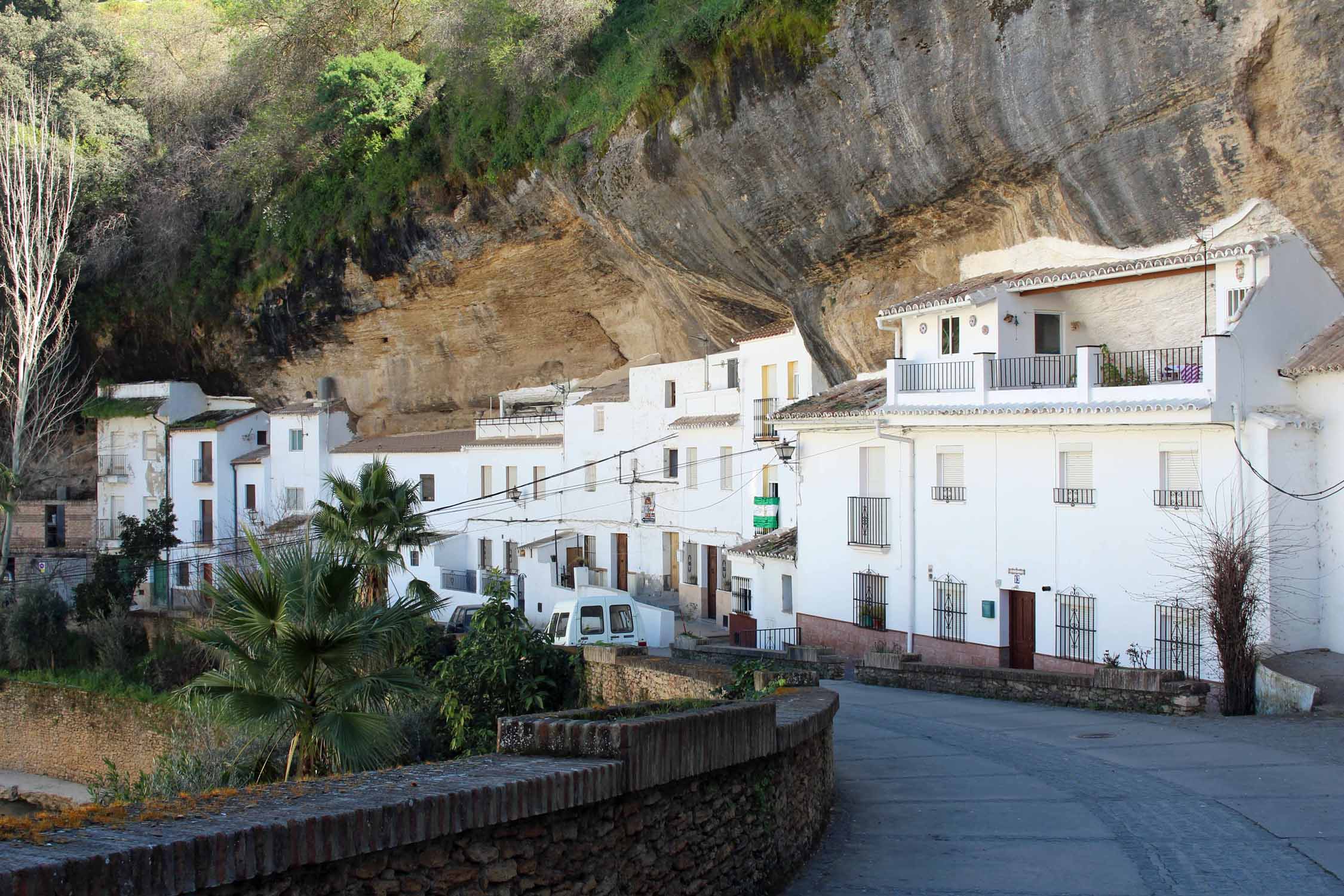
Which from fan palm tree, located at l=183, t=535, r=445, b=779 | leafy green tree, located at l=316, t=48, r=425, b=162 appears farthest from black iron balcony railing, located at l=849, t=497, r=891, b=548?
leafy green tree, located at l=316, t=48, r=425, b=162

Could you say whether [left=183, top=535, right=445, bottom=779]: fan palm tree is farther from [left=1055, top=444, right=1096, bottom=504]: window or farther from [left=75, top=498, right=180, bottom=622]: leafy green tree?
[left=75, top=498, right=180, bottom=622]: leafy green tree

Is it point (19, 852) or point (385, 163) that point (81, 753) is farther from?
point (19, 852)

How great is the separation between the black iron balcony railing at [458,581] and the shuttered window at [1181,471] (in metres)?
21.6

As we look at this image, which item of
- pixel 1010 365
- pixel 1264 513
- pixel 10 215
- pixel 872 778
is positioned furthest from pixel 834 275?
pixel 10 215

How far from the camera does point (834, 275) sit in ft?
82.7

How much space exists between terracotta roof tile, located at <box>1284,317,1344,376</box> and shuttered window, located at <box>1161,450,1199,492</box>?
71.8 inches

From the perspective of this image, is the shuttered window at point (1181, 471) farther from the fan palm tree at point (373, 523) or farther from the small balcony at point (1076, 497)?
the fan palm tree at point (373, 523)

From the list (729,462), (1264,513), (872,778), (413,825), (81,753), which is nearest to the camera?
(413,825)

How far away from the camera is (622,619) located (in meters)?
24.0

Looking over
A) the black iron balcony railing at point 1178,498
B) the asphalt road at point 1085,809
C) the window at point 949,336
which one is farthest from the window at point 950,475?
the asphalt road at point 1085,809

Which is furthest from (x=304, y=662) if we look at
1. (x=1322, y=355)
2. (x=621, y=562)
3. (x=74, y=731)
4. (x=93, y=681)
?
(x=621, y=562)

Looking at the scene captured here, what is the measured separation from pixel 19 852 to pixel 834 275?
73.5 feet

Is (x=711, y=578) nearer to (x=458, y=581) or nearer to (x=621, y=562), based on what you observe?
(x=621, y=562)

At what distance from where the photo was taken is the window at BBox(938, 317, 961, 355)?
22.0 m
